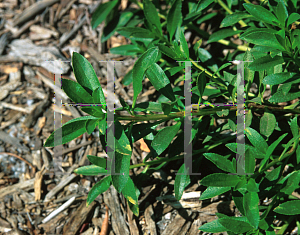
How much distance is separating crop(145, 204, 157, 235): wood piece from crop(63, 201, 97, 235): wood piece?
0.41 meters

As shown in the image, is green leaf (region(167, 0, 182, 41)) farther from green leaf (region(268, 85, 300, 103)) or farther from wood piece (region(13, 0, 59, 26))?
wood piece (region(13, 0, 59, 26))

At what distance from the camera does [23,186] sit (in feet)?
8.30

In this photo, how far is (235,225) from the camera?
5.25ft

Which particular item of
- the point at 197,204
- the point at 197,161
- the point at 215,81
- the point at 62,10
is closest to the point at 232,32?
the point at 215,81

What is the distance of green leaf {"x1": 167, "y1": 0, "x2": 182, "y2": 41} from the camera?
Answer: 2074 mm

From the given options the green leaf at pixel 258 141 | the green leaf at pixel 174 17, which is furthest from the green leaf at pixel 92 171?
the green leaf at pixel 174 17

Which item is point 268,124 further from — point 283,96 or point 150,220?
point 150,220

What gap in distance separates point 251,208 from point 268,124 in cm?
55

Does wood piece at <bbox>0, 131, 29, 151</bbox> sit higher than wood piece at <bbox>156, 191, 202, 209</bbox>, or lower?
higher

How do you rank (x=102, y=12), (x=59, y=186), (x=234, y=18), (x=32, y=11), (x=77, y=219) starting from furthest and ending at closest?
(x=32, y=11), (x=102, y=12), (x=59, y=186), (x=77, y=219), (x=234, y=18)

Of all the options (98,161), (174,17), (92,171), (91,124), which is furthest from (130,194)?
(174,17)

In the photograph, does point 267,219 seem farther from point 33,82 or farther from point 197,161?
point 33,82

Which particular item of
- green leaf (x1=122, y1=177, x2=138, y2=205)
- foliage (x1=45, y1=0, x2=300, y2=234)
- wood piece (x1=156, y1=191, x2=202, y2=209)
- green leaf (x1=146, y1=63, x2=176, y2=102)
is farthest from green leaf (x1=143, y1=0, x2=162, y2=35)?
wood piece (x1=156, y1=191, x2=202, y2=209)

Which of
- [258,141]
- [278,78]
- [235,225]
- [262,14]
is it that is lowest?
[235,225]
